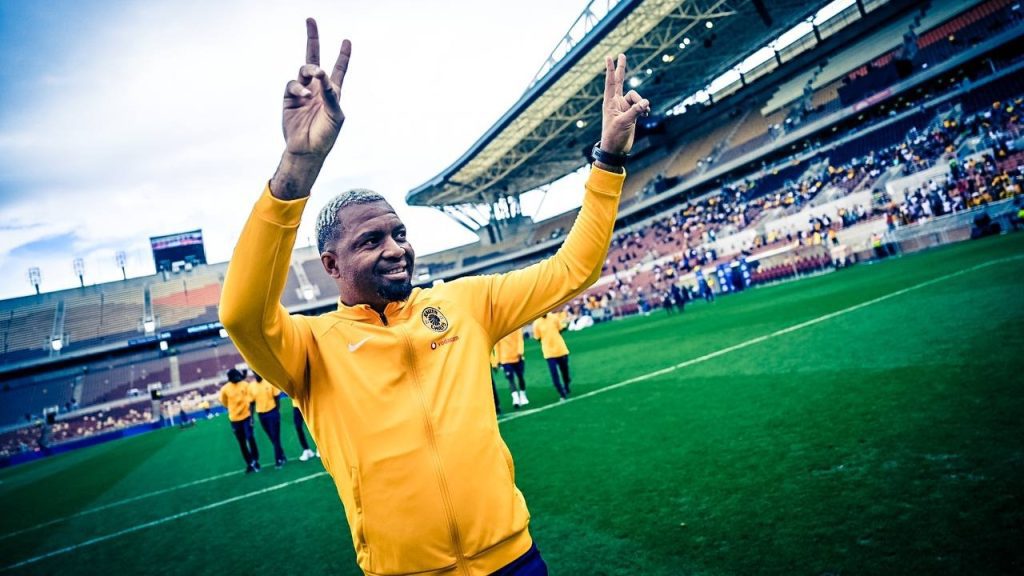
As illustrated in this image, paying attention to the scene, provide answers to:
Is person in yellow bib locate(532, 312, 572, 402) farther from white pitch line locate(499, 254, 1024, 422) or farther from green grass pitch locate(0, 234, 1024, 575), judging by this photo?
green grass pitch locate(0, 234, 1024, 575)

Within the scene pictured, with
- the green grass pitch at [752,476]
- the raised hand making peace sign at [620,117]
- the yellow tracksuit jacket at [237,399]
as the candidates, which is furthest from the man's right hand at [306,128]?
the yellow tracksuit jacket at [237,399]

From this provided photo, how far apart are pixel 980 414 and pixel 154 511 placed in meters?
11.0

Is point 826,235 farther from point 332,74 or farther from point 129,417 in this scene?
point 129,417

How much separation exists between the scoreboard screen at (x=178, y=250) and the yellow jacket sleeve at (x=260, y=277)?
214 ft

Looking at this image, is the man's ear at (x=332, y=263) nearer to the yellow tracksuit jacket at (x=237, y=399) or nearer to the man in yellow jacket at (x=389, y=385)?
the man in yellow jacket at (x=389, y=385)

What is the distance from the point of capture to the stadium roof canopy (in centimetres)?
2784

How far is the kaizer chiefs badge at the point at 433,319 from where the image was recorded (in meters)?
1.98

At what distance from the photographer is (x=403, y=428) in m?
1.77

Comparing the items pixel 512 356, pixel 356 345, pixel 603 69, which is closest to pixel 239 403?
pixel 512 356

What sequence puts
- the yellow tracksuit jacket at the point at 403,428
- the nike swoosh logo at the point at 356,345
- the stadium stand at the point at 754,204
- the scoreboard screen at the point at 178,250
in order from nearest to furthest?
the yellow tracksuit jacket at the point at 403,428
the nike swoosh logo at the point at 356,345
the stadium stand at the point at 754,204
the scoreboard screen at the point at 178,250

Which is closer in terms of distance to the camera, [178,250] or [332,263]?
[332,263]

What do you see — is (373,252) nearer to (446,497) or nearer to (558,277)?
(558,277)

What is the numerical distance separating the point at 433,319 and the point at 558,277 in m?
0.55

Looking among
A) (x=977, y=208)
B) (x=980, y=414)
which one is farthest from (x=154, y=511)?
(x=977, y=208)
